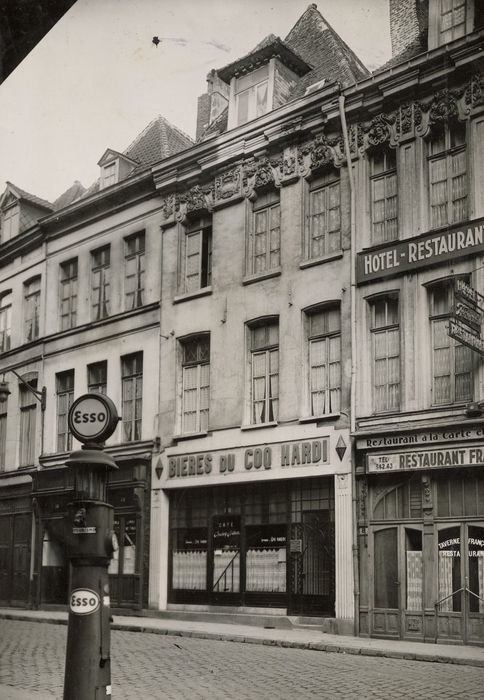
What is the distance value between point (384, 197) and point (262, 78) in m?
5.15

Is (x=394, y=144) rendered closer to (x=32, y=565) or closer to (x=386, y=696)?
(x=386, y=696)

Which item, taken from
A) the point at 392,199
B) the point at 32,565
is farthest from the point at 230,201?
the point at 32,565

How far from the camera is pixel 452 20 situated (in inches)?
680

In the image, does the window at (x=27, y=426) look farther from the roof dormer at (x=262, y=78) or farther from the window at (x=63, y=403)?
the roof dormer at (x=262, y=78)

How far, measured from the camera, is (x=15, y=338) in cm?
2783

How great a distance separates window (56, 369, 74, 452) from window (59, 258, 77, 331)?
141cm

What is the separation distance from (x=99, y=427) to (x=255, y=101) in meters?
15.6

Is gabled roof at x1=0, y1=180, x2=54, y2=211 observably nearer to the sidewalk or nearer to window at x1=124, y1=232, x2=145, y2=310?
window at x1=124, y1=232, x2=145, y2=310

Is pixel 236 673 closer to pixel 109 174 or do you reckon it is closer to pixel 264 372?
pixel 264 372

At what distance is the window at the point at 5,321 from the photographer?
1120 inches

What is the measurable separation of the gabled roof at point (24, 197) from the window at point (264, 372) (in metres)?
12.0

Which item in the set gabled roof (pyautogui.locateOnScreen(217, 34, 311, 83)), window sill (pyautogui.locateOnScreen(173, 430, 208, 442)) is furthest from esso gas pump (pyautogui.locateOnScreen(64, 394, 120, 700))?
gabled roof (pyautogui.locateOnScreen(217, 34, 311, 83))

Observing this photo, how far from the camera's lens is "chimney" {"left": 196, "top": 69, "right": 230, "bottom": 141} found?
2450 centimetres

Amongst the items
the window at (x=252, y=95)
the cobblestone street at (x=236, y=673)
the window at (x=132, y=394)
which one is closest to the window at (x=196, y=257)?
the window at (x=132, y=394)
